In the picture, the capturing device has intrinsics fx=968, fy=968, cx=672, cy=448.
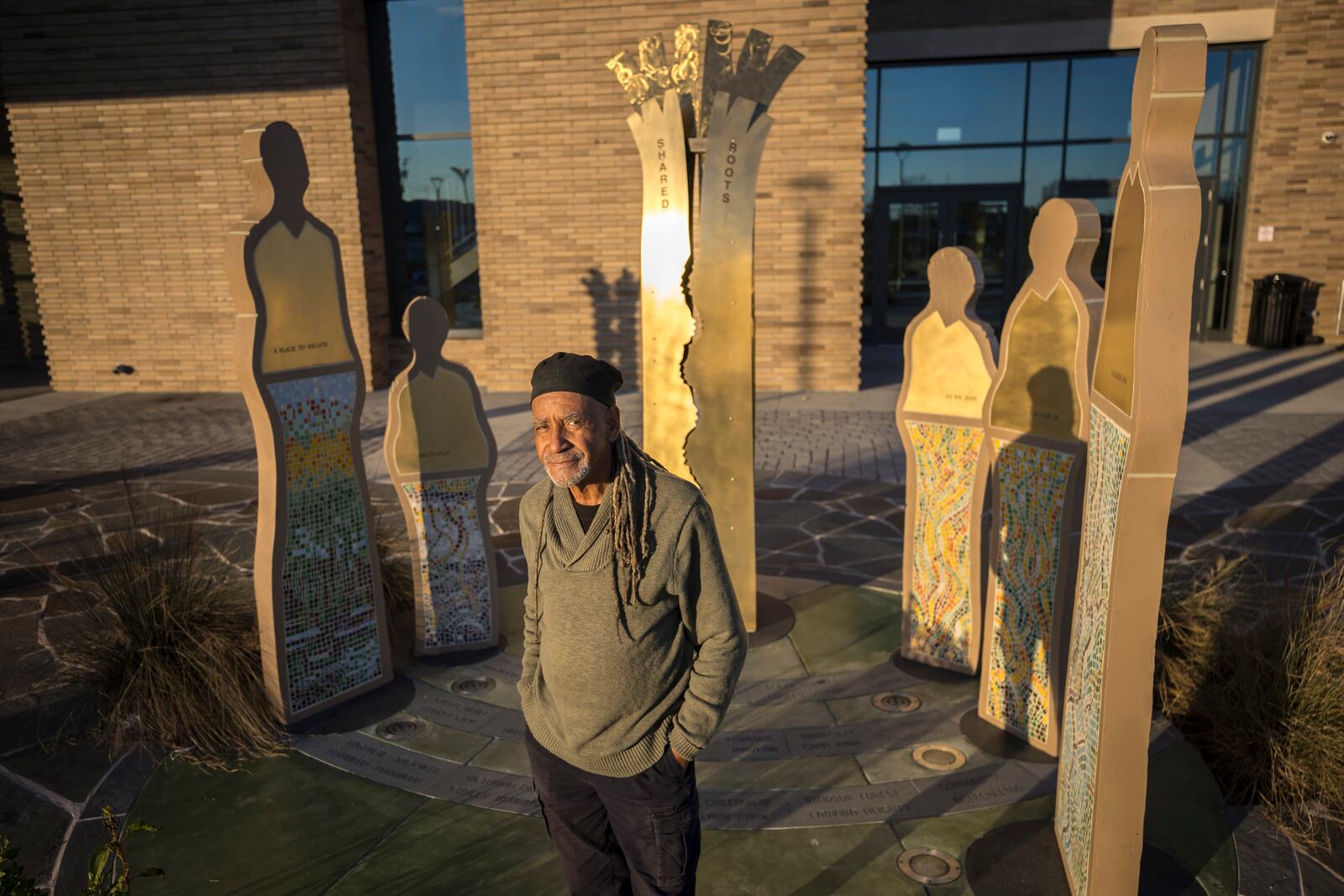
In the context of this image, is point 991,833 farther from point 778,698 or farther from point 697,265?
point 697,265

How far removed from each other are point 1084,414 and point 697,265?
225 centimetres

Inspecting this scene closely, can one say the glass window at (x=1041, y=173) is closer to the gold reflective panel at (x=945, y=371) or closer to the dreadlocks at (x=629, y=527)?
the gold reflective panel at (x=945, y=371)

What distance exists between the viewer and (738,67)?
5328 mm

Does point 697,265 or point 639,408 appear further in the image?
point 639,408

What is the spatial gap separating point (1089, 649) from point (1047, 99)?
1677cm

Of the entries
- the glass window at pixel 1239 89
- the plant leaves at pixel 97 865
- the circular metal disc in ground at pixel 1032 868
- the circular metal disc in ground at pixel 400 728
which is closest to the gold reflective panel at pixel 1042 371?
the circular metal disc in ground at pixel 1032 868

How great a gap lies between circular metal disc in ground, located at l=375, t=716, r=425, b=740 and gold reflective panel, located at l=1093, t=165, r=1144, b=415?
3482 mm

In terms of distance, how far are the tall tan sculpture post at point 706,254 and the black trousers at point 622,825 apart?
2681 millimetres

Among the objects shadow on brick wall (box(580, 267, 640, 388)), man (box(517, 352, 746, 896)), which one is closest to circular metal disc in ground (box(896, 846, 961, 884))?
man (box(517, 352, 746, 896))

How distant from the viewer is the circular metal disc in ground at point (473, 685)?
5.16m

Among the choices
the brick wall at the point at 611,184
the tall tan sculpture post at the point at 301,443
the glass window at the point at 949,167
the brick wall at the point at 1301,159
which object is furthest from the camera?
the glass window at the point at 949,167

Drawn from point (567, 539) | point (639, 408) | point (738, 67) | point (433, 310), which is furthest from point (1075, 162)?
point (567, 539)

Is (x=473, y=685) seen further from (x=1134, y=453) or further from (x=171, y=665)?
(x=1134, y=453)

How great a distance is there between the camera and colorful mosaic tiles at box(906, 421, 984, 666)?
515 cm
